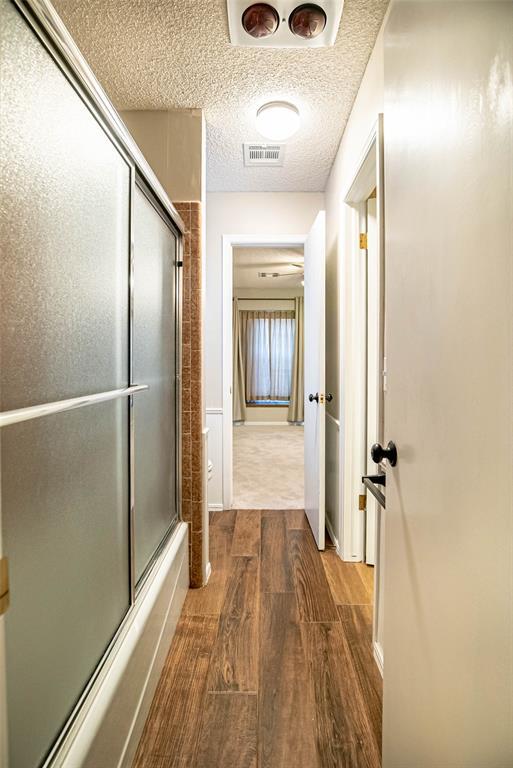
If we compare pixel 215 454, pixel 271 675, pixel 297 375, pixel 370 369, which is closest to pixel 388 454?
pixel 271 675

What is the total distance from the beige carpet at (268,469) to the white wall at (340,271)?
686 mm

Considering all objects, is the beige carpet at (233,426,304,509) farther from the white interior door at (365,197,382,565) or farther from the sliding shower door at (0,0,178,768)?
the sliding shower door at (0,0,178,768)

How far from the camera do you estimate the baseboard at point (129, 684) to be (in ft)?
2.85

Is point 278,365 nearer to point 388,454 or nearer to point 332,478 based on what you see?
point 332,478

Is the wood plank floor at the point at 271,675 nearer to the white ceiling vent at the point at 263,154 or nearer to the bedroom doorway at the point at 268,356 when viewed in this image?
the white ceiling vent at the point at 263,154

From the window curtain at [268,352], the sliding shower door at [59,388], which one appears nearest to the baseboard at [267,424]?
the window curtain at [268,352]

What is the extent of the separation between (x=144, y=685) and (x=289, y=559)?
124cm

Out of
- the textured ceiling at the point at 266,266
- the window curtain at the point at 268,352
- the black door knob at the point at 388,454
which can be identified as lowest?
the black door knob at the point at 388,454

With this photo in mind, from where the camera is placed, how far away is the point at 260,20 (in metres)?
1.51

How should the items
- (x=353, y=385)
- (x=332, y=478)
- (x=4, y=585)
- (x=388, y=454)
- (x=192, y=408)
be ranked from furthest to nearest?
(x=332, y=478) < (x=353, y=385) < (x=192, y=408) < (x=388, y=454) < (x=4, y=585)

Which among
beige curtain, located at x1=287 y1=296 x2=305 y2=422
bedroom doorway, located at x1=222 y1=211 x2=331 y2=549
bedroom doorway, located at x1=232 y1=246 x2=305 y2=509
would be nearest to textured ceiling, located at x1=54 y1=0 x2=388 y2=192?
bedroom doorway, located at x1=222 y1=211 x2=331 y2=549

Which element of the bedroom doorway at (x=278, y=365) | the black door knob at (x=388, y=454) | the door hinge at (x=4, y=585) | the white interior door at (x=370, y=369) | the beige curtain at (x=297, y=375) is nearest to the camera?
the door hinge at (x=4, y=585)

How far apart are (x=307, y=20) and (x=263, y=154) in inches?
43.3

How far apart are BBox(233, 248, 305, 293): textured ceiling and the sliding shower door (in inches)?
137
